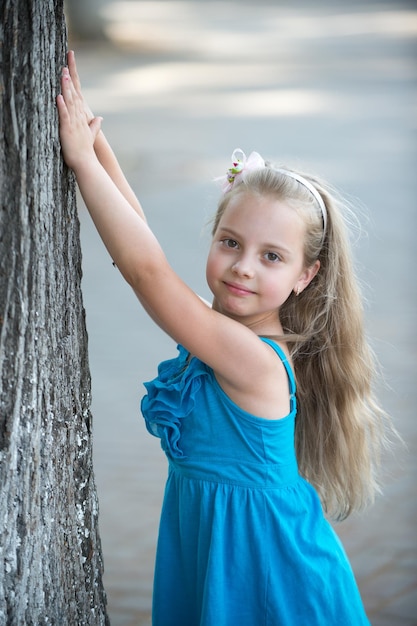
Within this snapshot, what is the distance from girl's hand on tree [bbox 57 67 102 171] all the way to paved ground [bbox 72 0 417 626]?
54 cm

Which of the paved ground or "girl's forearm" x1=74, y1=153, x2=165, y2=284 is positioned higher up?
the paved ground

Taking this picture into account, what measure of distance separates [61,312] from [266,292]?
0.48m

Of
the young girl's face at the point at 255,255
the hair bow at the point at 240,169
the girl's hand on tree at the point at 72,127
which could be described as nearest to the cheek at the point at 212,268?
the young girl's face at the point at 255,255

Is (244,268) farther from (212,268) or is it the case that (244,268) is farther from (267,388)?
(267,388)

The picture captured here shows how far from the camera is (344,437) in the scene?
2572 mm

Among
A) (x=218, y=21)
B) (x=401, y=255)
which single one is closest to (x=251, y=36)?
(x=218, y=21)

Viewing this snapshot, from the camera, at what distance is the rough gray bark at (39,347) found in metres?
1.90

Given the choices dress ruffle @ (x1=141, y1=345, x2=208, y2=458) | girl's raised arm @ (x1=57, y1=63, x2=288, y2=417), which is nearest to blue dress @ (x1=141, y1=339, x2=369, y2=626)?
dress ruffle @ (x1=141, y1=345, x2=208, y2=458)

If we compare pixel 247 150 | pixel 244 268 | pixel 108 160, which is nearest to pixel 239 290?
pixel 244 268

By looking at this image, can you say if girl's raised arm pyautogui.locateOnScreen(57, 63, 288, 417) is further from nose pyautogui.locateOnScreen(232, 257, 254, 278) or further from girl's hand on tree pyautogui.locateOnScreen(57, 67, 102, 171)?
nose pyautogui.locateOnScreen(232, 257, 254, 278)

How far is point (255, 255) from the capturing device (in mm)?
2244

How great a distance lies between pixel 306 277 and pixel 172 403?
0.45m

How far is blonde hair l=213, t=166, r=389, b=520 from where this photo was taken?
236cm

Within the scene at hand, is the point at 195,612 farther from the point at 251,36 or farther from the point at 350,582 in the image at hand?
the point at 251,36
